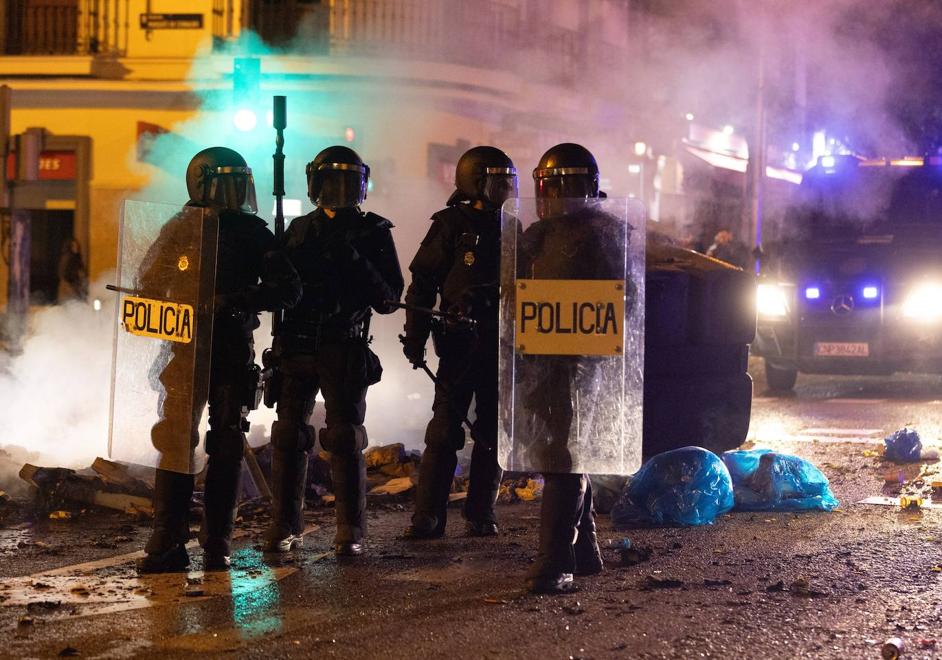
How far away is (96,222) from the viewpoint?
65.2ft

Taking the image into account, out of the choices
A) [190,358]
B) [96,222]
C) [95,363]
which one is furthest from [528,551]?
[96,222]

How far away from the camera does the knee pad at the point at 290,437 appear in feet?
18.8

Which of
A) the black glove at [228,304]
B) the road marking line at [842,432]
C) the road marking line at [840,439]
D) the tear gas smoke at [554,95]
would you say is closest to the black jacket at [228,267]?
the black glove at [228,304]

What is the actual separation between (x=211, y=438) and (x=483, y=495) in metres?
1.43

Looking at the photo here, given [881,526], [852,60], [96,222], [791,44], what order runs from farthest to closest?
[96,222], [791,44], [852,60], [881,526]

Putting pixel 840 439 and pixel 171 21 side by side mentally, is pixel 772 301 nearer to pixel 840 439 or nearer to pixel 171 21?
pixel 840 439

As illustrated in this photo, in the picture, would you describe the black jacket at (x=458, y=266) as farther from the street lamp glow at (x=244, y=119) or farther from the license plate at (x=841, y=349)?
the license plate at (x=841, y=349)

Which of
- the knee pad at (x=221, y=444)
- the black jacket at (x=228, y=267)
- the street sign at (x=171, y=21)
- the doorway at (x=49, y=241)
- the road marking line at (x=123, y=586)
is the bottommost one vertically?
the road marking line at (x=123, y=586)

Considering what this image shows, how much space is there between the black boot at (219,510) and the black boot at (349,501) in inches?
18.5

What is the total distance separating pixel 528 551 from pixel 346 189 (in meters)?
1.79

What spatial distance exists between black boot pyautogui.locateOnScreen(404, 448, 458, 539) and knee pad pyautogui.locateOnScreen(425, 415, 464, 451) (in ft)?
0.10

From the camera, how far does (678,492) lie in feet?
20.9

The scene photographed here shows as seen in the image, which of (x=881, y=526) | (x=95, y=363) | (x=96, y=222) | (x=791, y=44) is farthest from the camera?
(x=96, y=222)

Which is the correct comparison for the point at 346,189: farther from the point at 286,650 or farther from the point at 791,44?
the point at 791,44
